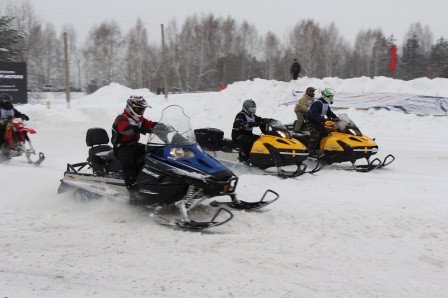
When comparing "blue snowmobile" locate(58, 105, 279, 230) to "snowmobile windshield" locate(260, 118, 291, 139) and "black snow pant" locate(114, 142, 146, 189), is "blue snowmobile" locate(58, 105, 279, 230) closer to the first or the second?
"black snow pant" locate(114, 142, 146, 189)

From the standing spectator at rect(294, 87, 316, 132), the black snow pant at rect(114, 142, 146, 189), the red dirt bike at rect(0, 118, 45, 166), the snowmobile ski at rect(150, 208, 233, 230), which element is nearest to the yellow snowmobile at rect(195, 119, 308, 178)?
the standing spectator at rect(294, 87, 316, 132)

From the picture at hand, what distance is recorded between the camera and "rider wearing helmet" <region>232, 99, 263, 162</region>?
877 centimetres

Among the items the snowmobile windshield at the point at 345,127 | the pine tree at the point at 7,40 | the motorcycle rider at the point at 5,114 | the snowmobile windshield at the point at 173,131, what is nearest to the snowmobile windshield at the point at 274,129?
the snowmobile windshield at the point at 345,127

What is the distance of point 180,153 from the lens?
5355 mm

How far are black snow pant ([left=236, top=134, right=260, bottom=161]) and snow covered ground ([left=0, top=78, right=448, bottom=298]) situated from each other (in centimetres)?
101

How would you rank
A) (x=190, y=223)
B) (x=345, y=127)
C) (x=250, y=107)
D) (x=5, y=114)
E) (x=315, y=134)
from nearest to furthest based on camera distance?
(x=190, y=223) → (x=250, y=107) → (x=345, y=127) → (x=315, y=134) → (x=5, y=114)

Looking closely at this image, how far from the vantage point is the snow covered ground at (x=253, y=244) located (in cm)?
366

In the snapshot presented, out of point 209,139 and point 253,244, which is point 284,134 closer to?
point 209,139

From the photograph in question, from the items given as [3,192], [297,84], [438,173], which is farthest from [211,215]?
[297,84]

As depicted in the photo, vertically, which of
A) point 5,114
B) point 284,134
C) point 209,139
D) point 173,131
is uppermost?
point 5,114

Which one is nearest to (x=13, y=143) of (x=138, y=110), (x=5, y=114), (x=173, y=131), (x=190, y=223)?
(x=5, y=114)

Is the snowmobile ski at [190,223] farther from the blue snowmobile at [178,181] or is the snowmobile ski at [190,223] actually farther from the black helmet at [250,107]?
the black helmet at [250,107]

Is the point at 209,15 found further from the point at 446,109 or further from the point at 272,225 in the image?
the point at 272,225

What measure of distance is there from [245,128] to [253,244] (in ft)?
14.7
